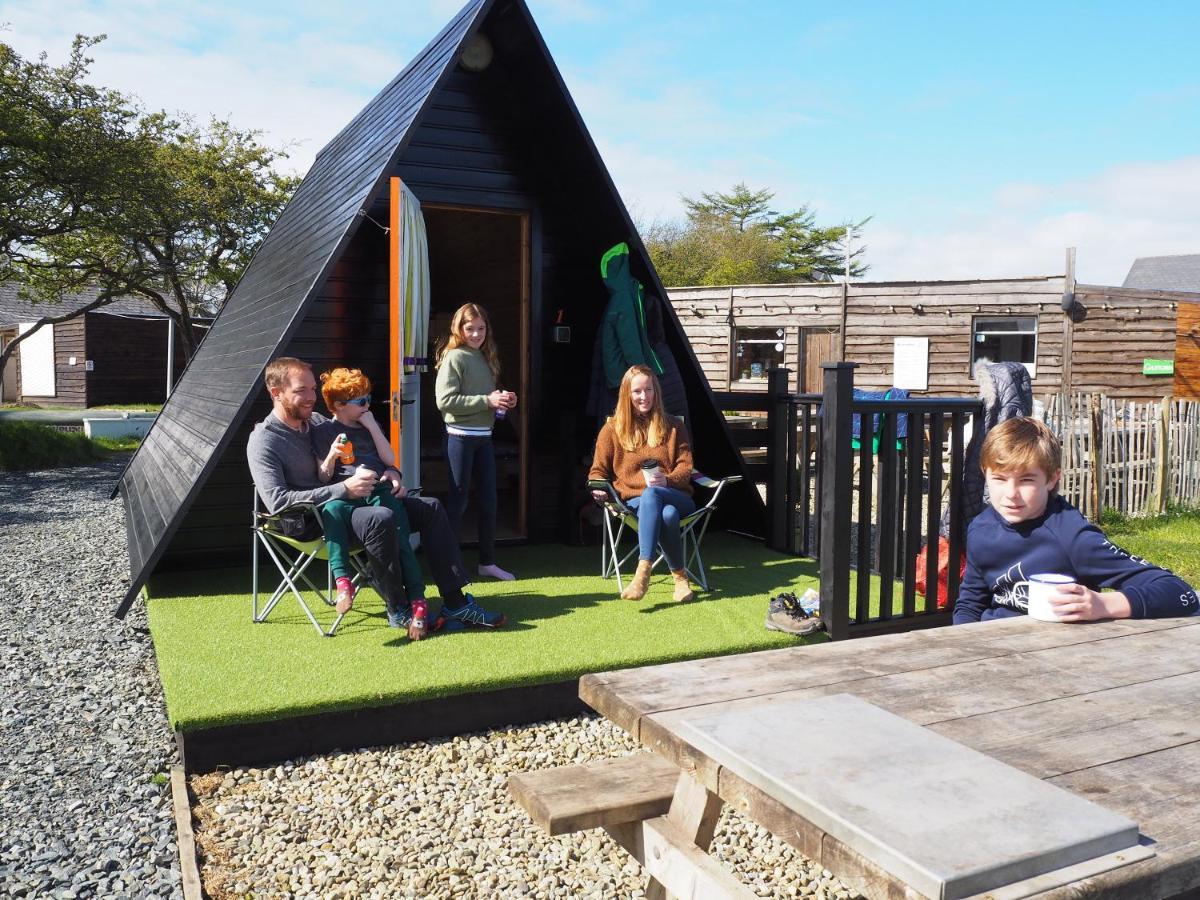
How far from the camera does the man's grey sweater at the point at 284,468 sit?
420cm

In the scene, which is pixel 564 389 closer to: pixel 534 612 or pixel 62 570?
pixel 534 612

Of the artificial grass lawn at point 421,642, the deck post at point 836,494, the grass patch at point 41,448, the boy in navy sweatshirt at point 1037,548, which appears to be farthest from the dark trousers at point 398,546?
the grass patch at point 41,448

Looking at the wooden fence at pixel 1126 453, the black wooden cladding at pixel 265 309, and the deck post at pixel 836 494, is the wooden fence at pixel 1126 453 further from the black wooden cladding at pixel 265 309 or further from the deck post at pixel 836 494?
the black wooden cladding at pixel 265 309

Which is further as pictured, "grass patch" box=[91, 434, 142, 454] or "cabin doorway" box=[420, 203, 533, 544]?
"grass patch" box=[91, 434, 142, 454]

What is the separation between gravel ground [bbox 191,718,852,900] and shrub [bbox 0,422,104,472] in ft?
38.2

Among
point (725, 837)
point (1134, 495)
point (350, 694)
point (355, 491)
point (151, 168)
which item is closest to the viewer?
point (725, 837)

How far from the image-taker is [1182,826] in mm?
1256

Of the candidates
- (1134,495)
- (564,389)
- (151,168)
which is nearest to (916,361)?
(1134,495)

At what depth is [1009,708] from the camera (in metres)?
1.68

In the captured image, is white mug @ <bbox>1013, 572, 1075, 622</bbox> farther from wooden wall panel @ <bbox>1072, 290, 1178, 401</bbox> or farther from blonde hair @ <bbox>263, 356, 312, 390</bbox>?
wooden wall panel @ <bbox>1072, 290, 1178, 401</bbox>

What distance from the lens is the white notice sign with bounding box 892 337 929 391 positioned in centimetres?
1684

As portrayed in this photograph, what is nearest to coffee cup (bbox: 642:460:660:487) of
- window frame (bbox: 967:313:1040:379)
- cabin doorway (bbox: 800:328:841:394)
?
window frame (bbox: 967:313:1040:379)

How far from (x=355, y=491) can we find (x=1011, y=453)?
2.70 meters

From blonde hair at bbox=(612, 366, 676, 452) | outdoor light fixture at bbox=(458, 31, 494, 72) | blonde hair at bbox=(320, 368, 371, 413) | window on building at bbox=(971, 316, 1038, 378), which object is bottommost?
blonde hair at bbox=(612, 366, 676, 452)
